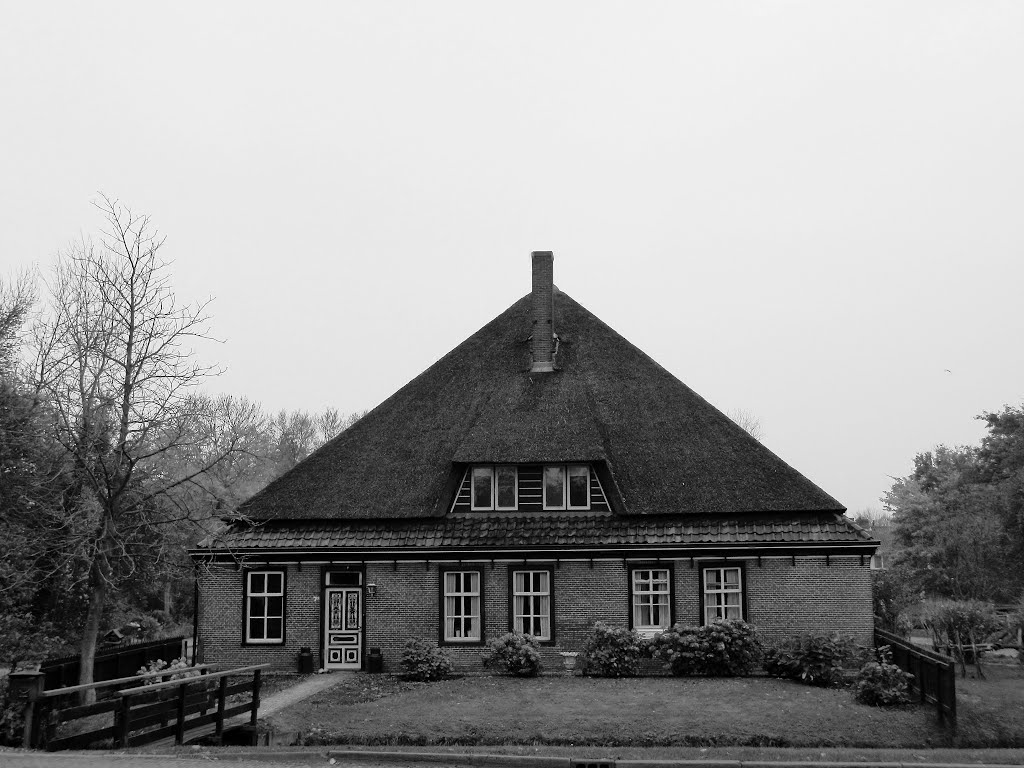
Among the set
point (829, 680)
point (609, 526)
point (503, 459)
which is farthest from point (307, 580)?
point (829, 680)

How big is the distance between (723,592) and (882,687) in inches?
240

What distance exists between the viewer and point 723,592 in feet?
77.7

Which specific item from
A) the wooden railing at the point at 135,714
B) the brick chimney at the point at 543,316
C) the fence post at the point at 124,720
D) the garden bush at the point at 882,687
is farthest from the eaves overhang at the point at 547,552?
the fence post at the point at 124,720

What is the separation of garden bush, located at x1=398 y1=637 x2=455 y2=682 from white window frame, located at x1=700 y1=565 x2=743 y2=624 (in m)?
6.50

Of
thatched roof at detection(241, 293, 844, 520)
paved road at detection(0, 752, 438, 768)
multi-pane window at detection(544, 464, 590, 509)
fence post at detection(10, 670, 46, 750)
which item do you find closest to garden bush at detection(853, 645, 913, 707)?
thatched roof at detection(241, 293, 844, 520)

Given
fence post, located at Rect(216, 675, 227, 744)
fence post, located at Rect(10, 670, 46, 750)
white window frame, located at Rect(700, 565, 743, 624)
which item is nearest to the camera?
fence post, located at Rect(10, 670, 46, 750)

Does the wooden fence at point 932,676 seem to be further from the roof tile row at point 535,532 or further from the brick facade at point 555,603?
the roof tile row at point 535,532

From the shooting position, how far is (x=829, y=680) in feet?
67.3

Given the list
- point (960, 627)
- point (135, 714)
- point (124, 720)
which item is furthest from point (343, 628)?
point (960, 627)

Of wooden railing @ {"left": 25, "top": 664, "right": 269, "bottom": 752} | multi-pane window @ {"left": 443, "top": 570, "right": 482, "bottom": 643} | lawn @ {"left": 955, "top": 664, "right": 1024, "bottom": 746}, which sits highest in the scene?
multi-pane window @ {"left": 443, "top": 570, "right": 482, "bottom": 643}

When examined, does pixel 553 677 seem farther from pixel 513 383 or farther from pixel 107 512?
pixel 107 512

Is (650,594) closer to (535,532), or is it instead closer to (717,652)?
(717,652)

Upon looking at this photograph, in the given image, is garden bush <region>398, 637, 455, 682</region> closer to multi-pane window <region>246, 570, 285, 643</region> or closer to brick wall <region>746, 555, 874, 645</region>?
multi-pane window <region>246, 570, 285, 643</region>

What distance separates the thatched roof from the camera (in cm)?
2447
